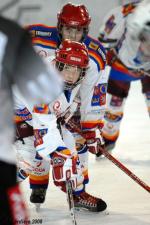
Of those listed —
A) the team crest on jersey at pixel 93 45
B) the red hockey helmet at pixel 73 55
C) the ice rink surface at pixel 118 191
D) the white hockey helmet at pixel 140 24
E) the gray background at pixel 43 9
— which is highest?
the white hockey helmet at pixel 140 24

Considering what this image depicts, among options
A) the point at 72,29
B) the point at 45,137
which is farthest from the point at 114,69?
the point at 45,137

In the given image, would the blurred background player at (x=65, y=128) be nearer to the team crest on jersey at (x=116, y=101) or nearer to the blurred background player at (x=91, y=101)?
the blurred background player at (x=91, y=101)

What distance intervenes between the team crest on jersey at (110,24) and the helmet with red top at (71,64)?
56.4 inches

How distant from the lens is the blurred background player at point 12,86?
1.58 metres

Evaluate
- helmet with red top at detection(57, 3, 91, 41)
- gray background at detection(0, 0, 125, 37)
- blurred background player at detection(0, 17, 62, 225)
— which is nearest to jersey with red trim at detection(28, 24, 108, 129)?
helmet with red top at detection(57, 3, 91, 41)

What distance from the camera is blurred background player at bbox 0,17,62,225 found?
158cm

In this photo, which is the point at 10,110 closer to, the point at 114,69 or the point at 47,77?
the point at 47,77

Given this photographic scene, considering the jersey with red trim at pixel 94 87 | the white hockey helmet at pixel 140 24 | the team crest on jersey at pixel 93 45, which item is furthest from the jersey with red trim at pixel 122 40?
the white hockey helmet at pixel 140 24

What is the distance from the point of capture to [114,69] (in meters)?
4.04

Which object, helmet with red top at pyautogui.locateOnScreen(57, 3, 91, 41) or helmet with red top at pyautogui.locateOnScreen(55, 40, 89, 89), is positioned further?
helmet with red top at pyautogui.locateOnScreen(57, 3, 91, 41)

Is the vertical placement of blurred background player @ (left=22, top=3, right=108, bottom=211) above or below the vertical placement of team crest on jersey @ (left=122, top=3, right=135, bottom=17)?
below

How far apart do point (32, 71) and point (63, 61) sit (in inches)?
39.7

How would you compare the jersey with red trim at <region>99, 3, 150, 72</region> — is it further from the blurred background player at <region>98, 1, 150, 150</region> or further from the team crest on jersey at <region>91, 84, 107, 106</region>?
the team crest on jersey at <region>91, 84, 107, 106</region>

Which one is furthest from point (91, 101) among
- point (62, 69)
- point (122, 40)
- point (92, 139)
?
point (122, 40)
